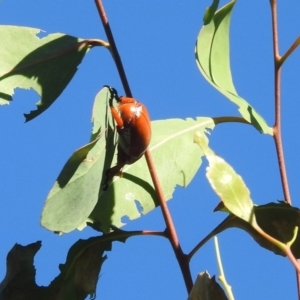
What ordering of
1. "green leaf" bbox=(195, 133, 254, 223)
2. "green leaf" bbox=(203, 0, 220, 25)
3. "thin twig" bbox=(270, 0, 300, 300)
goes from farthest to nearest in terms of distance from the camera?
"green leaf" bbox=(203, 0, 220, 25) < "thin twig" bbox=(270, 0, 300, 300) < "green leaf" bbox=(195, 133, 254, 223)

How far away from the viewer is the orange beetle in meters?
0.93

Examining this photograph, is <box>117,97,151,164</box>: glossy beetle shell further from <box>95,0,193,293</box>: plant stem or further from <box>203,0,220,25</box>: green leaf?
<box>203,0,220,25</box>: green leaf

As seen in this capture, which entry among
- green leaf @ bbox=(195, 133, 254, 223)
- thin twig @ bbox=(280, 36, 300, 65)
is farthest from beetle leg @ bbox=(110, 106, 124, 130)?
thin twig @ bbox=(280, 36, 300, 65)

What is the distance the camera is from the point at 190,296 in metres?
0.83

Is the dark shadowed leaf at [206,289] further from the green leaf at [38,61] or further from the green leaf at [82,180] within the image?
the green leaf at [38,61]

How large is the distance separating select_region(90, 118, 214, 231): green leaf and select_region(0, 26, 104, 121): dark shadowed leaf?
156 millimetres

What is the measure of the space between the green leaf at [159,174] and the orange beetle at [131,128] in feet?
0.24

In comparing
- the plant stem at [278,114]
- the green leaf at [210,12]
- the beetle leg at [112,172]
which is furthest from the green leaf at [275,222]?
the green leaf at [210,12]

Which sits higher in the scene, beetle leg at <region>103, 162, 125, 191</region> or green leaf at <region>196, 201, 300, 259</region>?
beetle leg at <region>103, 162, 125, 191</region>

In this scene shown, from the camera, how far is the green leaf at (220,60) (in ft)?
3.33

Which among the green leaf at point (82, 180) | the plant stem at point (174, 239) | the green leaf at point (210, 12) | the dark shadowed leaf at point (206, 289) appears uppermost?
the green leaf at point (210, 12)

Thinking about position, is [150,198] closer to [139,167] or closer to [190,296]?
[139,167]

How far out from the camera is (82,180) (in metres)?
0.92

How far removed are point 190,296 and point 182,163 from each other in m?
0.33
